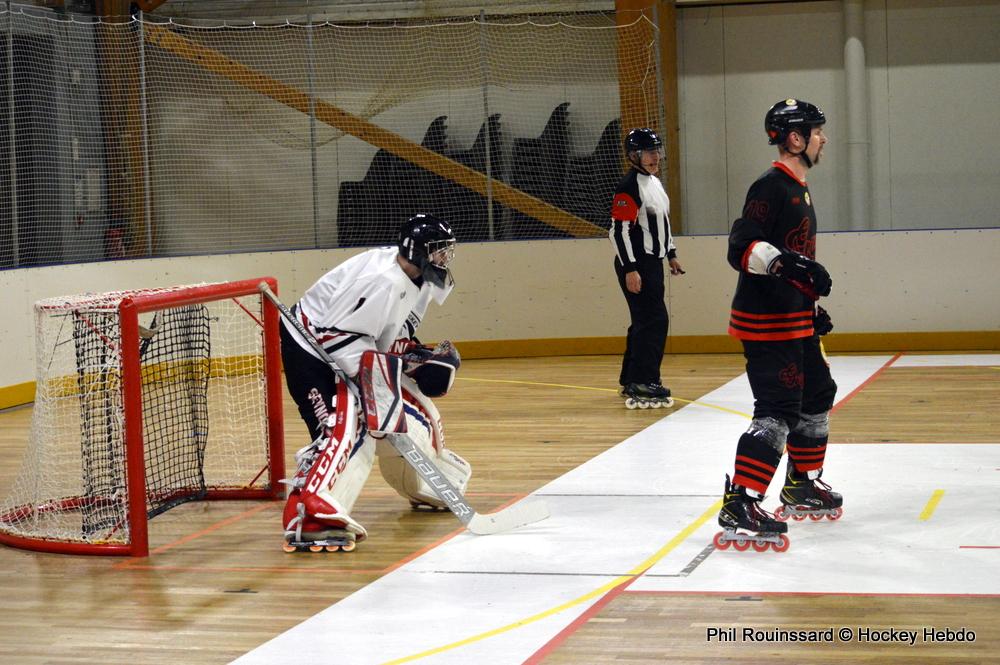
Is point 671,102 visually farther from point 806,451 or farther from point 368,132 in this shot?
point 806,451

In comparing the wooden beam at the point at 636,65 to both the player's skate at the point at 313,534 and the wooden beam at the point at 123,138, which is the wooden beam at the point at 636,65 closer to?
the wooden beam at the point at 123,138

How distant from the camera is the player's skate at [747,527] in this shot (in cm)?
487

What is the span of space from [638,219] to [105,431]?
3.92 metres

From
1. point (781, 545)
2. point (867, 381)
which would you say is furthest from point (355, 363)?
point (867, 381)

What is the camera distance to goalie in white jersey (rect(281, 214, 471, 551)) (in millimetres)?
5246

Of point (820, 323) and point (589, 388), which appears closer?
point (820, 323)

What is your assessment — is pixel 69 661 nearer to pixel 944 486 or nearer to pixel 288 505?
pixel 288 505

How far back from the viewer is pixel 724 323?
1108cm

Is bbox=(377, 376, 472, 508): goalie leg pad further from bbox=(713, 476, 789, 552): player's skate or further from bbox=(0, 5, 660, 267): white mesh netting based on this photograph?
bbox=(0, 5, 660, 267): white mesh netting

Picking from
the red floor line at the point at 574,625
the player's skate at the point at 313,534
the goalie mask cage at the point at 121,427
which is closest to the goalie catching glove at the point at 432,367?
the player's skate at the point at 313,534

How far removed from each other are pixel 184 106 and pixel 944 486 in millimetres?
8181

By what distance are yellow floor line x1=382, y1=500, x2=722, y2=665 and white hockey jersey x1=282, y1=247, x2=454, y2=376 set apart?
1.33 meters

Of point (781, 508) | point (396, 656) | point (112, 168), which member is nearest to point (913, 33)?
point (112, 168)

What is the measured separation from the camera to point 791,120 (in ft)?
16.1
